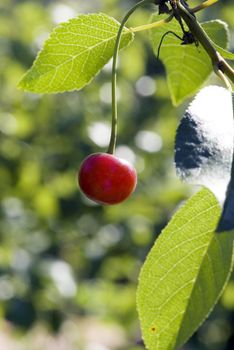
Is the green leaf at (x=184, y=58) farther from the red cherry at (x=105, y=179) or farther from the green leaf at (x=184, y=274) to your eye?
the green leaf at (x=184, y=274)

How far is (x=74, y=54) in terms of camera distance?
126 cm

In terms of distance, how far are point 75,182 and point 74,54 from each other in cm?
210

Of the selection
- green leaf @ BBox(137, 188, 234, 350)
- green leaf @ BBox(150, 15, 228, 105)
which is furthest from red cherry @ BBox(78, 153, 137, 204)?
green leaf @ BBox(150, 15, 228, 105)

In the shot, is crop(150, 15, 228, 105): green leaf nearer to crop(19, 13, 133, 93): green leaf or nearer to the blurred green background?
crop(19, 13, 133, 93): green leaf

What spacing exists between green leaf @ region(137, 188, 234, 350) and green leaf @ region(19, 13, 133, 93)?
12.2 inches

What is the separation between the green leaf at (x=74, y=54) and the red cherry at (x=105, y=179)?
15 centimetres

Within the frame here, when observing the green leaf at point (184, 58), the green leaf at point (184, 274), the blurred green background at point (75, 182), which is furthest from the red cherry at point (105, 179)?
the blurred green background at point (75, 182)

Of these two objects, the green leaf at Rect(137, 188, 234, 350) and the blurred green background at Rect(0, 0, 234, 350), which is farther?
the blurred green background at Rect(0, 0, 234, 350)

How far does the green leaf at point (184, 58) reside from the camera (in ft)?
4.39

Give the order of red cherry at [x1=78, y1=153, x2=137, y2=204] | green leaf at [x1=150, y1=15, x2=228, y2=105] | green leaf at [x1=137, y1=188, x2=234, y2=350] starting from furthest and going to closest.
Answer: green leaf at [x1=150, y1=15, x2=228, y2=105] < red cherry at [x1=78, y1=153, x2=137, y2=204] < green leaf at [x1=137, y1=188, x2=234, y2=350]

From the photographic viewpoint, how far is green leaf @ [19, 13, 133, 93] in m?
1.23

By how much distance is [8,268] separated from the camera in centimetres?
315

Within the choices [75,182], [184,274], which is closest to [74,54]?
[184,274]

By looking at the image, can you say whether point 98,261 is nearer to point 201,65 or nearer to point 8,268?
point 8,268
